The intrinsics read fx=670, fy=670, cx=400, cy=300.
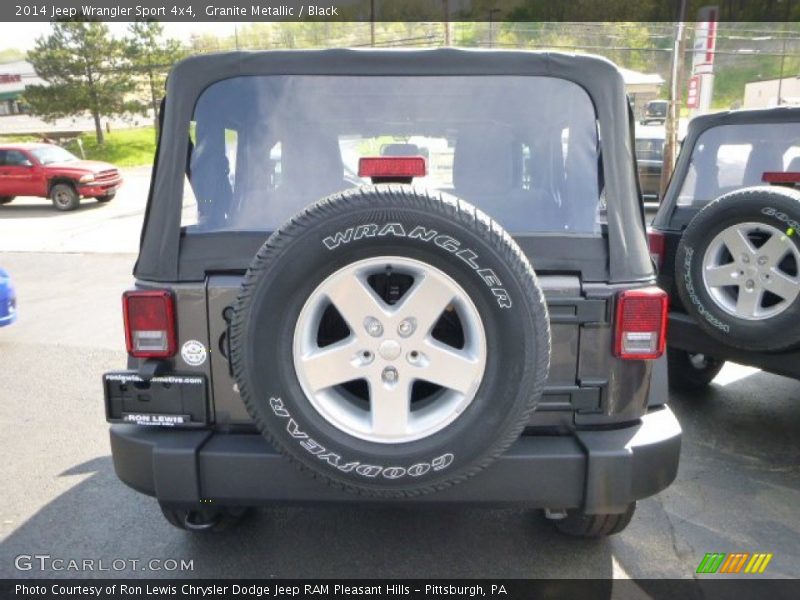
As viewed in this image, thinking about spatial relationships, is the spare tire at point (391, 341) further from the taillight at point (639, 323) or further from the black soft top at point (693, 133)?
the black soft top at point (693, 133)

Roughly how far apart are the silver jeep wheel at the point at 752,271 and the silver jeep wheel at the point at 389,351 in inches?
89.5

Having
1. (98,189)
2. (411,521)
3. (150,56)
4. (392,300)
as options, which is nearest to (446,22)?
(98,189)

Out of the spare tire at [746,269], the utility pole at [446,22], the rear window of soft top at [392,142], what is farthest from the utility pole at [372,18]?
the rear window of soft top at [392,142]

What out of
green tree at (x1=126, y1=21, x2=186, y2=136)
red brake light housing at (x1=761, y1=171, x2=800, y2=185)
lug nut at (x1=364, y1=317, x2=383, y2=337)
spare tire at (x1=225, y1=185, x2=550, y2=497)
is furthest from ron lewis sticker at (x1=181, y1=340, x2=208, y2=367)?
green tree at (x1=126, y1=21, x2=186, y2=136)

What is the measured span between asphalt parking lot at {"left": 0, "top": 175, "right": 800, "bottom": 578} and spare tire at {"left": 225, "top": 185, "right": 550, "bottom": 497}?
0.40 m

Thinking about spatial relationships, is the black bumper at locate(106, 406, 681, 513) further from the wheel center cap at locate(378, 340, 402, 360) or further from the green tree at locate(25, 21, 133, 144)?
the green tree at locate(25, 21, 133, 144)

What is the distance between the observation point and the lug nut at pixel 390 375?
2090 mm

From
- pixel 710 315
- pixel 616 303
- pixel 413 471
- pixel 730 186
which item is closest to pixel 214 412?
pixel 413 471

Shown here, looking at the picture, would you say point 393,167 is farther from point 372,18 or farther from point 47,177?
point 372,18

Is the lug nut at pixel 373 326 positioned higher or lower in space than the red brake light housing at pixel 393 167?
lower

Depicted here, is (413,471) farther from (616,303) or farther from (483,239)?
(616,303)

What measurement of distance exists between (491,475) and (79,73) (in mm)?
39268

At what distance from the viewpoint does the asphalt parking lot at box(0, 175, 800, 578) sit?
2824mm

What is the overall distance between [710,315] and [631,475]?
1822mm
